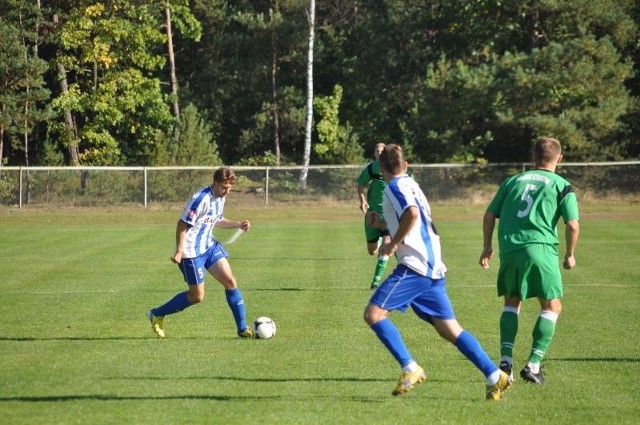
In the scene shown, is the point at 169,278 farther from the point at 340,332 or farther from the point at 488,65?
the point at 488,65

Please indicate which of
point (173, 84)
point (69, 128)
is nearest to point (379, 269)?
point (69, 128)

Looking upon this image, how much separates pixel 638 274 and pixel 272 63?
3071 cm

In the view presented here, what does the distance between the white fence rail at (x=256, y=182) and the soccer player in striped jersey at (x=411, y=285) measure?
96.1 feet

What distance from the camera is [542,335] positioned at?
26.7 ft

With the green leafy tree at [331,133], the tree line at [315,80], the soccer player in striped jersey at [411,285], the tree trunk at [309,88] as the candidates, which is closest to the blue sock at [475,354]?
the soccer player in striped jersey at [411,285]

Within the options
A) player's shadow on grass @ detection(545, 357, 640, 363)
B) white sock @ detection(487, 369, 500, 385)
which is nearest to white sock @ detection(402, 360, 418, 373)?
white sock @ detection(487, 369, 500, 385)

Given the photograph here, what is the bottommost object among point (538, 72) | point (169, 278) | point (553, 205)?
point (169, 278)

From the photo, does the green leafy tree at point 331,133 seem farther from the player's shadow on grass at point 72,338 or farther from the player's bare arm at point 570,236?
the player's bare arm at point 570,236

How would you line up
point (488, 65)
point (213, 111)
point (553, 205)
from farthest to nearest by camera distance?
point (213, 111), point (488, 65), point (553, 205)

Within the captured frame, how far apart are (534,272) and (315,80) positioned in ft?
134

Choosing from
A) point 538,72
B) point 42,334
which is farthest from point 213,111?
point 42,334

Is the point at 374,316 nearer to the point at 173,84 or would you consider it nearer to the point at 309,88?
the point at 309,88

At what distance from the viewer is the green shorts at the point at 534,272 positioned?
8.05 m

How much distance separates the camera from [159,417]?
6.94m
